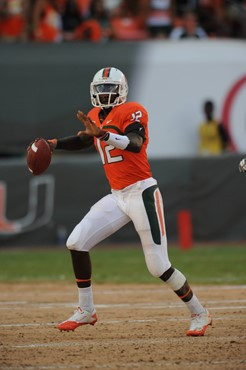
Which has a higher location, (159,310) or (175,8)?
(175,8)

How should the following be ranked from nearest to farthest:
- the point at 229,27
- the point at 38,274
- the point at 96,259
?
the point at 38,274, the point at 96,259, the point at 229,27

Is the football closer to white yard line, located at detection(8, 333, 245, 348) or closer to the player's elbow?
the player's elbow

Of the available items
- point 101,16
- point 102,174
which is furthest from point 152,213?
point 101,16

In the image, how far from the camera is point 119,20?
65.7 feet

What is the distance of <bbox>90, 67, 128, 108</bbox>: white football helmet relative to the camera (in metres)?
8.38

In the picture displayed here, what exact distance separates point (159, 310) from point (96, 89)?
2.74 metres

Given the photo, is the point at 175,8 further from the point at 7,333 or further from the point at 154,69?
the point at 7,333

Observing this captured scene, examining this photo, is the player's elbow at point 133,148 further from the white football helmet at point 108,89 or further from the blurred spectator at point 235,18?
the blurred spectator at point 235,18

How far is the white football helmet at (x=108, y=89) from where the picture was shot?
8383 millimetres

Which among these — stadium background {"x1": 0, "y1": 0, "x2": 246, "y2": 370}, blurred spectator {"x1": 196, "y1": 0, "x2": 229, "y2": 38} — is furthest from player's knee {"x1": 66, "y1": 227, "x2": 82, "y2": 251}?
blurred spectator {"x1": 196, "y1": 0, "x2": 229, "y2": 38}

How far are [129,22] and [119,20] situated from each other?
0.23m

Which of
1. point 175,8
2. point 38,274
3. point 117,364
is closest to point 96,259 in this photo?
point 38,274

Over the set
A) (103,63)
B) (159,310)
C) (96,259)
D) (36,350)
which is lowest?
(96,259)

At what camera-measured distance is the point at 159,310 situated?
995 cm
